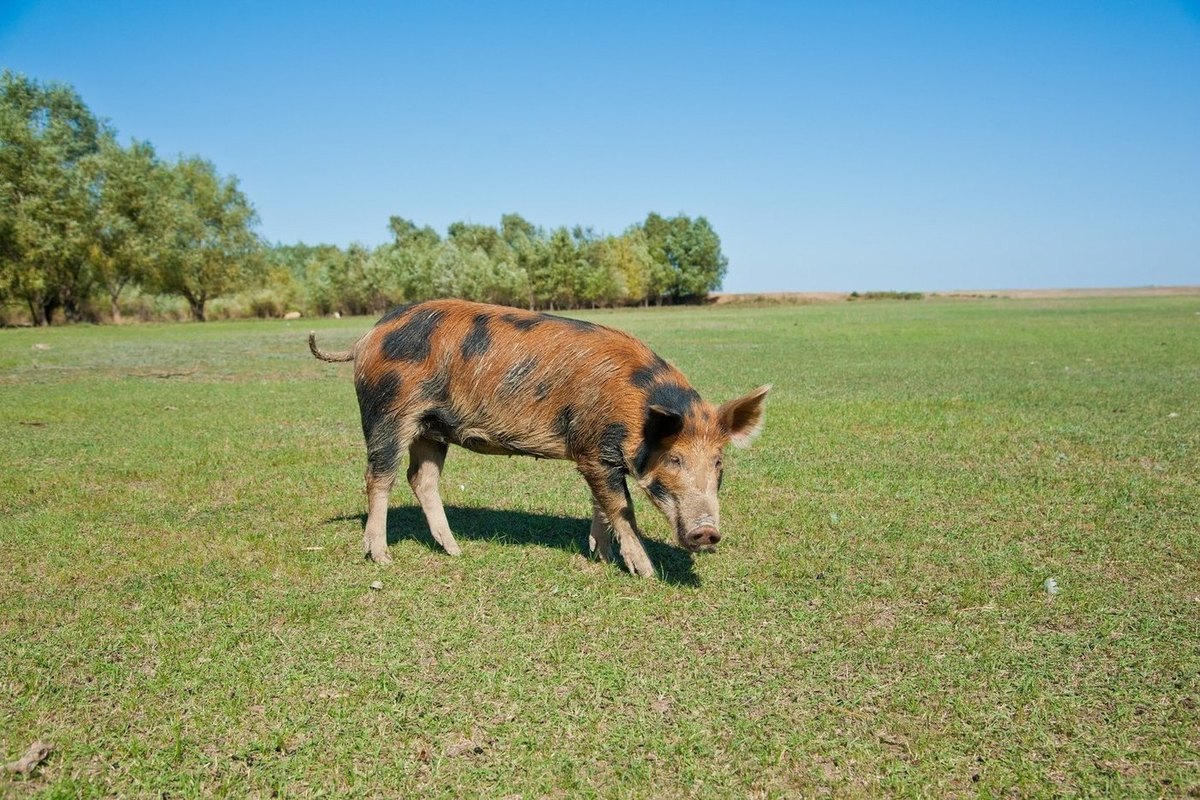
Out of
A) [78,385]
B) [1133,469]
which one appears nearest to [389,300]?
[78,385]

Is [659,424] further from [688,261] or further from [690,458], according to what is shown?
[688,261]

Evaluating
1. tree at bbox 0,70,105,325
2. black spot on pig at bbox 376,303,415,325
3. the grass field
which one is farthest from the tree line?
black spot on pig at bbox 376,303,415,325

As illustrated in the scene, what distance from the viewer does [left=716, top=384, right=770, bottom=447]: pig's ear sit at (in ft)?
19.6

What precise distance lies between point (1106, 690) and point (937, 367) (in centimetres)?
1689

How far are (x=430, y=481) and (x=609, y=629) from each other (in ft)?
8.24

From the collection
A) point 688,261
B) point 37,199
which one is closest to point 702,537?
point 37,199

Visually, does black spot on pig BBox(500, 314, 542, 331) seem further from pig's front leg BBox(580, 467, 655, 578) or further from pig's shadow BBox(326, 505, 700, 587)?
pig's shadow BBox(326, 505, 700, 587)

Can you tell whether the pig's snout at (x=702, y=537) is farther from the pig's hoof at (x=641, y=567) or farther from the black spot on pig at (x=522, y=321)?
the black spot on pig at (x=522, y=321)

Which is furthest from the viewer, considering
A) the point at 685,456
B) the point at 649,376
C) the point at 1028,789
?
the point at 649,376

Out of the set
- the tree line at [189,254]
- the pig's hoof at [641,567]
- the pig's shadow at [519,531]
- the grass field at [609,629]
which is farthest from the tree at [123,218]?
the pig's hoof at [641,567]

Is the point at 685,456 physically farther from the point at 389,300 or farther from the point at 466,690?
the point at 389,300

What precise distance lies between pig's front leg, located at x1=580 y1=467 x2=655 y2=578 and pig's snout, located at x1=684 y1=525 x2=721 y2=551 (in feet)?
2.26

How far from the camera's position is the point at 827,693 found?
4445 mm

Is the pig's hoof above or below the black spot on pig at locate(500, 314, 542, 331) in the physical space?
below
